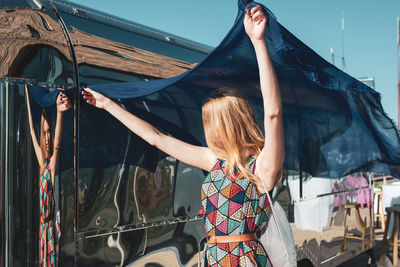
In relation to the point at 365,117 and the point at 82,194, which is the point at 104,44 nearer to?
the point at 82,194

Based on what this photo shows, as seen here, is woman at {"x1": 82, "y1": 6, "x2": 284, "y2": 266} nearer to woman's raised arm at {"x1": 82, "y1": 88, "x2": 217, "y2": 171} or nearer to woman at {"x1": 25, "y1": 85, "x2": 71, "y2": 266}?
woman's raised arm at {"x1": 82, "y1": 88, "x2": 217, "y2": 171}

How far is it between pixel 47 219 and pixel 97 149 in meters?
0.46

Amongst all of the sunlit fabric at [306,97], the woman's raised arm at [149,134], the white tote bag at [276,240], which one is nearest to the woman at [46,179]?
the sunlit fabric at [306,97]

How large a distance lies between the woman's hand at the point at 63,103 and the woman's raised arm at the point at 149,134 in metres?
0.11

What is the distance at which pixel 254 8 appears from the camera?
204cm

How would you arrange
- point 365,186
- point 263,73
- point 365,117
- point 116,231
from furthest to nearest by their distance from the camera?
point 365,186 < point 365,117 < point 116,231 < point 263,73

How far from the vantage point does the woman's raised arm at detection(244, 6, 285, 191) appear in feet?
6.48

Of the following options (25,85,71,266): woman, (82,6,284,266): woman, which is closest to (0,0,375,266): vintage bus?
(25,85,71,266): woman

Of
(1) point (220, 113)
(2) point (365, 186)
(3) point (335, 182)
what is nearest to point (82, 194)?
(1) point (220, 113)

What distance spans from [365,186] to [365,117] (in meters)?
2.95

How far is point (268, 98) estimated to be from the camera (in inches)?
78.2

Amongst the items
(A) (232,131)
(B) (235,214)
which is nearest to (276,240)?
(B) (235,214)

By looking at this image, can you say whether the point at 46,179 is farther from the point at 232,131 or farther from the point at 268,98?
the point at 268,98

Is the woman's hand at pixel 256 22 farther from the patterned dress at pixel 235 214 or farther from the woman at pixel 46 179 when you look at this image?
the woman at pixel 46 179
